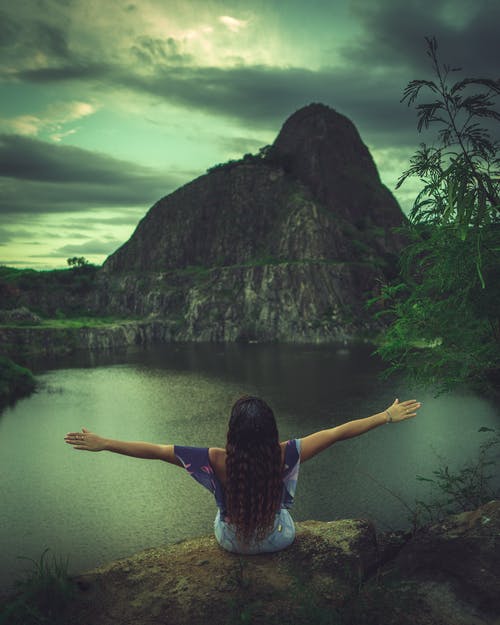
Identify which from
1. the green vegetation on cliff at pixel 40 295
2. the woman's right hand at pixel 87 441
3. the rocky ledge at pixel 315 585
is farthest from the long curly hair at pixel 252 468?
the green vegetation on cliff at pixel 40 295

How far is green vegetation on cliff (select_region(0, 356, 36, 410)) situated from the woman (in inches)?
2446

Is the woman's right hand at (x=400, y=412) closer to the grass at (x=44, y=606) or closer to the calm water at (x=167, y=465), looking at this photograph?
the grass at (x=44, y=606)

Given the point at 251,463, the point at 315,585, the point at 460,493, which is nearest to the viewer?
the point at 251,463

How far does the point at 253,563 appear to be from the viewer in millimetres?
7617

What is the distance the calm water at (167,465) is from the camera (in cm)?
2589

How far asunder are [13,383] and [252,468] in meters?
70.6

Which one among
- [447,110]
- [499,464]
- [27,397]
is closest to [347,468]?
[499,464]

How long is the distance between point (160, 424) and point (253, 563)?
4509 cm

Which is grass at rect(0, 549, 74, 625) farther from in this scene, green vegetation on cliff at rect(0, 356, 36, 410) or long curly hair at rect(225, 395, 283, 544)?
green vegetation on cliff at rect(0, 356, 36, 410)

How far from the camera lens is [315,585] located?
Answer: 24.5 feet

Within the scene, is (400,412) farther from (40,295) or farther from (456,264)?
(40,295)

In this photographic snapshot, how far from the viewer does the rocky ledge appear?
6.87 metres

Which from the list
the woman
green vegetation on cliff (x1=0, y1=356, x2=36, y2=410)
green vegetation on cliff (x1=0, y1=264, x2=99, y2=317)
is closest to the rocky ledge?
the woman

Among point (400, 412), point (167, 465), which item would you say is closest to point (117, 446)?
point (400, 412)
